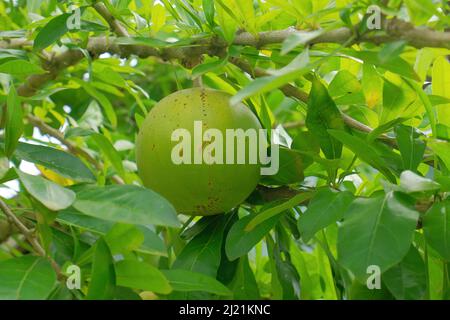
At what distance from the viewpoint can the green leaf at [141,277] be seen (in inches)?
27.7

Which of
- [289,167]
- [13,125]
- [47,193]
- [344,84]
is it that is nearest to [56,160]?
[13,125]

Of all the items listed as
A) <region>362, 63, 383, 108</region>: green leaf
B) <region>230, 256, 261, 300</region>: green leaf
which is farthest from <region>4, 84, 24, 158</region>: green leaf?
<region>362, 63, 383, 108</region>: green leaf

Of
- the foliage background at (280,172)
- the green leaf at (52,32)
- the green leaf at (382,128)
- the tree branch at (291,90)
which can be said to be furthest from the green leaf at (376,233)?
the green leaf at (52,32)

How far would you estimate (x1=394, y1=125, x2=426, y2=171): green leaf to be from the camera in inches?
32.6

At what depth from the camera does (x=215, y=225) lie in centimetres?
96

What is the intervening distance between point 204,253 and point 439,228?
296 millimetres

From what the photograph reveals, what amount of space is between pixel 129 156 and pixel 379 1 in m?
1.01

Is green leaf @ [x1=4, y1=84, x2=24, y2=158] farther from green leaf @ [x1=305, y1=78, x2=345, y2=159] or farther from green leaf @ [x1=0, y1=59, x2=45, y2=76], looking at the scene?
green leaf @ [x1=305, y1=78, x2=345, y2=159]

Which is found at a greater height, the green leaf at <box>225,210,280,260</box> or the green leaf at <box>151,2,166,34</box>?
the green leaf at <box>151,2,166,34</box>

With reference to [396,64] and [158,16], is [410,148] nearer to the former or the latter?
[396,64]

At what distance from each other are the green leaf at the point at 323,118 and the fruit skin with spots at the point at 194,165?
76 millimetres

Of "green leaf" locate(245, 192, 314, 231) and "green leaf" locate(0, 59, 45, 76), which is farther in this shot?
"green leaf" locate(0, 59, 45, 76)

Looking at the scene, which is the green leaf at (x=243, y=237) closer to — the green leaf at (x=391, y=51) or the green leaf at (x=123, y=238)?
the green leaf at (x=123, y=238)

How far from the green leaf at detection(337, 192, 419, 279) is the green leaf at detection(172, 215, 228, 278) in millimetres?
215
